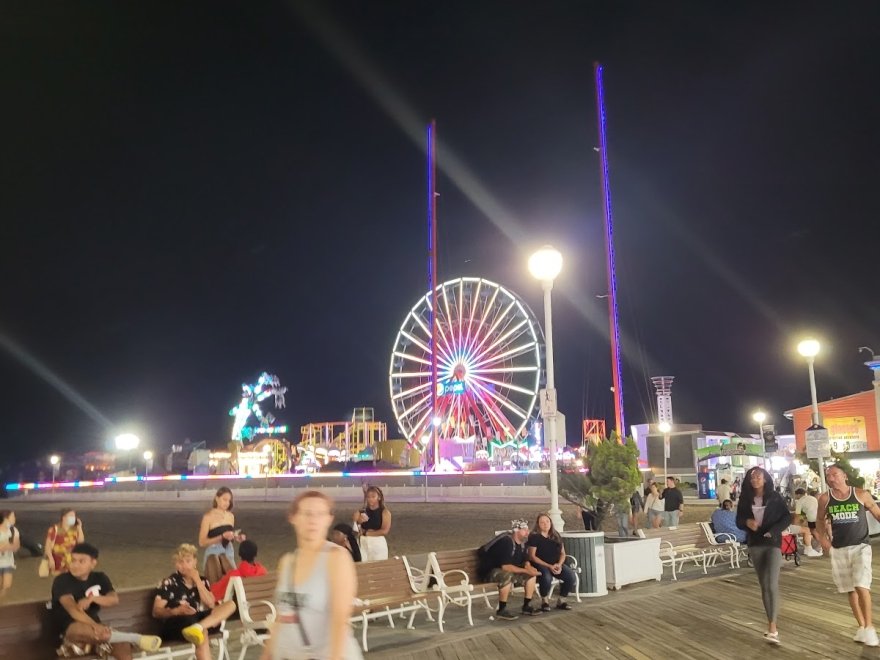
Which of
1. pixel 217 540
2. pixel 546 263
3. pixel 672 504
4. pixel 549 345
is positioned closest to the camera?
pixel 217 540

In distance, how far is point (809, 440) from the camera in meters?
13.8

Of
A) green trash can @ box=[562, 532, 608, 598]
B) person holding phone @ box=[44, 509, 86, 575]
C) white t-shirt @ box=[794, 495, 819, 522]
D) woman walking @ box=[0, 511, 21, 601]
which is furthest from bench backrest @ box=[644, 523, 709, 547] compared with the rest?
woman walking @ box=[0, 511, 21, 601]

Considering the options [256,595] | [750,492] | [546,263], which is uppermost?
[546,263]

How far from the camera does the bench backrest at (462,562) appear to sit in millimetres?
8352

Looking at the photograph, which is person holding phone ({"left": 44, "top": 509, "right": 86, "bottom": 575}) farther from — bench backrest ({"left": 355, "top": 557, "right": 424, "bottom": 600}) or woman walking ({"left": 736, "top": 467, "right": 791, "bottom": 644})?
woman walking ({"left": 736, "top": 467, "right": 791, "bottom": 644})

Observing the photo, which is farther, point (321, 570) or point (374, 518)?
point (374, 518)

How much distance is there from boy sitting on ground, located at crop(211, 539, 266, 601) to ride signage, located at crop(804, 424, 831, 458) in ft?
35.5

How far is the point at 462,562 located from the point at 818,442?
341 inches

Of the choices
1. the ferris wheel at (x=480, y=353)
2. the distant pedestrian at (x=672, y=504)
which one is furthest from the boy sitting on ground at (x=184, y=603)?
the ferris wheel at (x=480, y=353)

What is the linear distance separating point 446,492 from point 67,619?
3023 centimetres

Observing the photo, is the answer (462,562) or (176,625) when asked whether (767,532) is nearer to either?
(462,562)

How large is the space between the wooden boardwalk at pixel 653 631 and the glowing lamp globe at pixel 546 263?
13.7ft

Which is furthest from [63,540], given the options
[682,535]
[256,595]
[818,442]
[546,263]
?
[818,442]

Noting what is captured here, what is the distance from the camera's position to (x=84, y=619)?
509 centimetres
